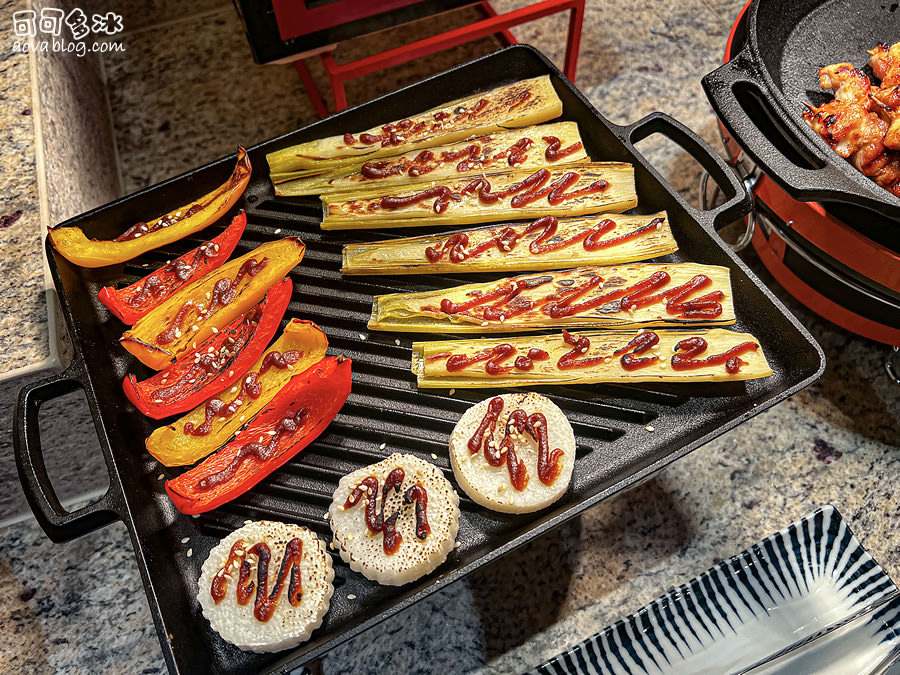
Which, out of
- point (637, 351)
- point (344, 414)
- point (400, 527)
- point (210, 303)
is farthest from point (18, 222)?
point (637, 351)

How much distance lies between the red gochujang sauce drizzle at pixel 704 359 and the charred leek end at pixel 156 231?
5.52 feet

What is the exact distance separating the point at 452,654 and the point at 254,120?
9.42ft

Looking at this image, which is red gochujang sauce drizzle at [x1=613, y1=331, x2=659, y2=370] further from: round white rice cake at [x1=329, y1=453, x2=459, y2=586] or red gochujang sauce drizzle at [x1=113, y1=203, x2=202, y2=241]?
red gochujang sauce drizzle at [x1=113, y1=203, x2=202, y2=241]

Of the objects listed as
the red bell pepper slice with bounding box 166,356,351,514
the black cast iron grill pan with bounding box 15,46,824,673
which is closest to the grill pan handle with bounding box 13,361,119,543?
the black cast iron grill pan with bounding box 15,46,824,673

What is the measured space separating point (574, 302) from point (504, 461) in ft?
2.07

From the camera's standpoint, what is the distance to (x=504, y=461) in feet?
7.03

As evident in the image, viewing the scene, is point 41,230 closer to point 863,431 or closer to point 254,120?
point 254,120

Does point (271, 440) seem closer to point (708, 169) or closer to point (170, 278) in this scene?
point (170, 278)

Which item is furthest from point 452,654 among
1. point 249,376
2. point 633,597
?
point 249,376

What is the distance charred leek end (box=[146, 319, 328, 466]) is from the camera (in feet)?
7.35

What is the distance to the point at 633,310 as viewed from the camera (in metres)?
2.41

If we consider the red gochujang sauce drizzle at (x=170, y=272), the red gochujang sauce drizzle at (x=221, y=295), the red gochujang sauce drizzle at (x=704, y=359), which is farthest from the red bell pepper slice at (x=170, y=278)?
the red gochujang sauce drizzle at (x=704, y=359)

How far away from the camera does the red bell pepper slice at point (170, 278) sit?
2.46 m

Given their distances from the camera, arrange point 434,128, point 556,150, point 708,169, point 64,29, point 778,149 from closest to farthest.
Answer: point 778,149, point 708,169, point 556,150, point 434,128, point 64,29
